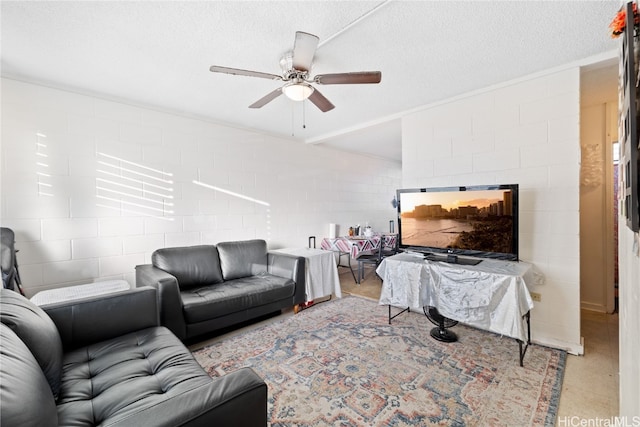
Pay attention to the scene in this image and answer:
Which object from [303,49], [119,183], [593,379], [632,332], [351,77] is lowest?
[593,379]

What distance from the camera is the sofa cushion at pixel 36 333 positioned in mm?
1120

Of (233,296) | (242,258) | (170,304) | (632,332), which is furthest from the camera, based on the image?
(242,258)

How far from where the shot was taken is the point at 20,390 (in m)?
0.75

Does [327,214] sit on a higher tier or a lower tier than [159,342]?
higher

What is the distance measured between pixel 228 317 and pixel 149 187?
5.73ft

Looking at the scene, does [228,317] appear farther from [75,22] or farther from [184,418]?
[75,22]

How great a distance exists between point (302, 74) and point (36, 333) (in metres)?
2.06

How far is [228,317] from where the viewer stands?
2.51 meters

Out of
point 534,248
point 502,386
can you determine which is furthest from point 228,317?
point 534,248

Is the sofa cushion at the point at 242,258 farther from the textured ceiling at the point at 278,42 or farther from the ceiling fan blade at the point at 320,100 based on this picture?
the ceiling fan blade at the point at 320,100

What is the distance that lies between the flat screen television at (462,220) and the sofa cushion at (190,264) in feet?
6.84

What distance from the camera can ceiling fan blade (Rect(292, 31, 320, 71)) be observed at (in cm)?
157

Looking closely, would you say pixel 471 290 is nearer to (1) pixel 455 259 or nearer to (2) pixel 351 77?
(1) pixel 455 259

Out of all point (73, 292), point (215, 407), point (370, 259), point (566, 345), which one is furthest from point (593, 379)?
point (73, 292)
